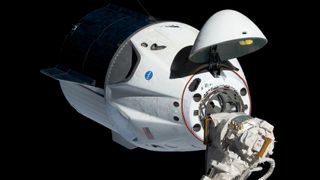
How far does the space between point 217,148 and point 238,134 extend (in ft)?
1.54

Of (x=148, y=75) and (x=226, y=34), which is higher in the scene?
(x=226, y=34)

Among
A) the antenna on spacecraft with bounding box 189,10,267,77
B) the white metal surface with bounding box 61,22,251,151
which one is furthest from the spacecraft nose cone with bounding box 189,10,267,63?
the white metal surface with bounding box 61,22,251,151

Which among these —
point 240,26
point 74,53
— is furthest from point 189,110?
point 74,53

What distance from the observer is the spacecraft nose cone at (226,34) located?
45.9ft

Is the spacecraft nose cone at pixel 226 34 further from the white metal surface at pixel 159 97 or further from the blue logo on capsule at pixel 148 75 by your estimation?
the blue logo on capsule at pixel 148 75

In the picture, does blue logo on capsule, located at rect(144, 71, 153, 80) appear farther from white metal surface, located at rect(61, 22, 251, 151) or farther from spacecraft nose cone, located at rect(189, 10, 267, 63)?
spacecraft nose cone, located at rect(189, 10, 267, 63)

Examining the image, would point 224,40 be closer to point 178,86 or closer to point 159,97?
point 178,86

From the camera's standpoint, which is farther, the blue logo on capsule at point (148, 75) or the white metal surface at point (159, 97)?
the blue logo on capsule at point (148, 75)

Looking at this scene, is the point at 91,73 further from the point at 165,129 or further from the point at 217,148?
the point at 217,148

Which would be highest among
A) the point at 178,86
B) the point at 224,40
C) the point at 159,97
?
the point at 224,40

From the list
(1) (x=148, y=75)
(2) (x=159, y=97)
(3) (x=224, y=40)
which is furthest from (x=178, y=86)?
(3) (x=224, y=40)

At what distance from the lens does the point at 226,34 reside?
550 inches

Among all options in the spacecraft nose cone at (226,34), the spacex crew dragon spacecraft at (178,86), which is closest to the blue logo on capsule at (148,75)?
the spacex crew dragon spacecraft at (178,86)

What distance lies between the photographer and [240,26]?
554 inches
